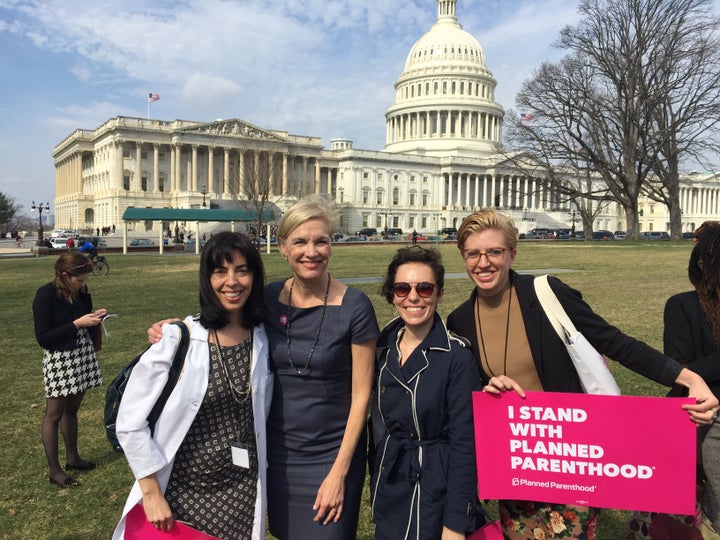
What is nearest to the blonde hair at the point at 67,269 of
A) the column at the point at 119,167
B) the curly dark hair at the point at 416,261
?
the curly dark hair at the point at 416,261

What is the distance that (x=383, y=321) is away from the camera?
12.6 meters

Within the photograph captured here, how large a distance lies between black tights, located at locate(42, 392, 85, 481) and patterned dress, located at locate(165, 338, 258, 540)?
10.2 feet

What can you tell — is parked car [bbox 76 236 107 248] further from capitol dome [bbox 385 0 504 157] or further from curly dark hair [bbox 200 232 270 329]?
capitol dome [bbox 385 0 504 157]

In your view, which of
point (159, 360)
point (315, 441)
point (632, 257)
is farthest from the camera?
point (632, 257)

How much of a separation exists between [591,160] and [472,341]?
1705 inches

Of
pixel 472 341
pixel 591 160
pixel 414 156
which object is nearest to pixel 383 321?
pixel 472 341

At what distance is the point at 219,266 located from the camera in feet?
9.72

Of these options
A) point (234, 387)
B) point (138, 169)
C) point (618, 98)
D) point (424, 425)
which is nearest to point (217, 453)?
point (234, 387)

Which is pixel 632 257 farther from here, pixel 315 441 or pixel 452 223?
pixel 452 223

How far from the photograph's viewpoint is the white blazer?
8.81 ft

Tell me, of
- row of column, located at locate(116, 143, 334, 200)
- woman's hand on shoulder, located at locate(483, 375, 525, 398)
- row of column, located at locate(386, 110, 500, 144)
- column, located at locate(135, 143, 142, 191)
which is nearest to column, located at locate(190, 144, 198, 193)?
row of column, located at locate(116, 143, 334, 200)

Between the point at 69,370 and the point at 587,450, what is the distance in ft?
15.1

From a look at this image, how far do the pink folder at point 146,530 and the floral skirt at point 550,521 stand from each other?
166 cm

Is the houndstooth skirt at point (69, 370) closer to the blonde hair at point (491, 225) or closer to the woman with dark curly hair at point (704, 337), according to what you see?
the blonde hair at point (491, 225)
